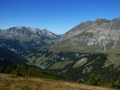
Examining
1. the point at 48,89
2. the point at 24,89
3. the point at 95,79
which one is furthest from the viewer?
the point at 95,79

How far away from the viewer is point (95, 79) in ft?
228

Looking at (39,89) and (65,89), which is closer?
(39,89)

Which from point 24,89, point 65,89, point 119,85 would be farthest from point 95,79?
point 24,89

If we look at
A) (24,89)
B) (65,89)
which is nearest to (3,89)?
(24,89)

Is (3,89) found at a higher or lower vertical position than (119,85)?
higher

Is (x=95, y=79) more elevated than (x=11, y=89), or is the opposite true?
(x=11, y=89)

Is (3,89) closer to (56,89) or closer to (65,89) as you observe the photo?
(56,89)

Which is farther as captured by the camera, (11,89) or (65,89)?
(65,89)

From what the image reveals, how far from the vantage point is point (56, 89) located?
2244cm

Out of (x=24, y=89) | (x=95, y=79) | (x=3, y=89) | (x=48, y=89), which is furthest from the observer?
(x=95, y=79)

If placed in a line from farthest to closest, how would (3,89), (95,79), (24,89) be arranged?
(95,79)
(24,89)
(3,89)

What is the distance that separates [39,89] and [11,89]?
4213 millimetres

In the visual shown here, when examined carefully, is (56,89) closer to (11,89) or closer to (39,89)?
(39,89)

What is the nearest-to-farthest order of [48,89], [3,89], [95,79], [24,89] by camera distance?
[3,89] < [24,89] < [48,89] < [95,79]
